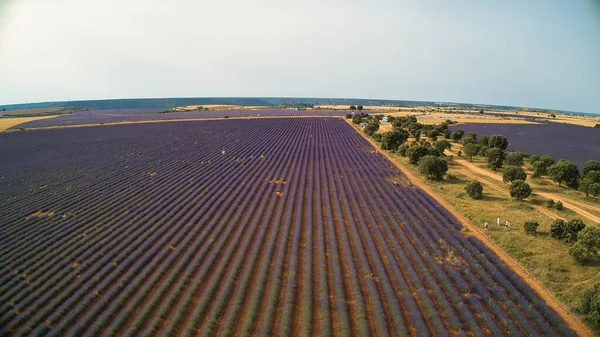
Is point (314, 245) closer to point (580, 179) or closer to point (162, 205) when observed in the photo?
point (162, 205)

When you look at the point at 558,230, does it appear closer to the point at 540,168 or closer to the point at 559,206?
the point at 559,206

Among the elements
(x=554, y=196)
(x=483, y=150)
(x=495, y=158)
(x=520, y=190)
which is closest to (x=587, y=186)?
(x=554, y=196)

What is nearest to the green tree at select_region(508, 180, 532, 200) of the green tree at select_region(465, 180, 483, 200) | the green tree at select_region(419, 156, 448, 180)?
the green tree at select_region(465, 180, 483, 200)

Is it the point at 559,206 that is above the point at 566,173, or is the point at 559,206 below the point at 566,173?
below

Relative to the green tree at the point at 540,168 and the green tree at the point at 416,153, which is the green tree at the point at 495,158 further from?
the green tree at the point at 416,153

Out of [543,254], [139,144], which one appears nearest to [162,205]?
[543,254]
